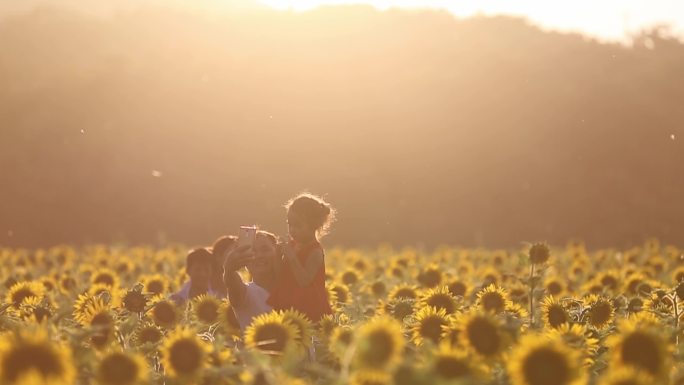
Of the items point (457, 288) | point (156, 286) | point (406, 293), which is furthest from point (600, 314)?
point (156, 286)

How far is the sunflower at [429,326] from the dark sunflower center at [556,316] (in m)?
1.01

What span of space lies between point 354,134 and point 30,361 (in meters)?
35.8

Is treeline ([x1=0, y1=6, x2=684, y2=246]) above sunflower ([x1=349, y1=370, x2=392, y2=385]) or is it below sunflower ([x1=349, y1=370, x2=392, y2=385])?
above

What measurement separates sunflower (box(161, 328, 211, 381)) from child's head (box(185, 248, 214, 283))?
3837 millimetres

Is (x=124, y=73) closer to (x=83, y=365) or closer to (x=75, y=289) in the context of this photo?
(x=75, y=289)

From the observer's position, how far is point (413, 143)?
126 ft

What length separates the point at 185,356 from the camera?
148 inches

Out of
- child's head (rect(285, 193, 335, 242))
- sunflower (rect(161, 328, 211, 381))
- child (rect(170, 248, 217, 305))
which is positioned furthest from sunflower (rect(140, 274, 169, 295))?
sunflower (rect(161, 328, 211, 381))

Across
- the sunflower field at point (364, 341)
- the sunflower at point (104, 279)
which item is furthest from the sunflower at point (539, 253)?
the sunflower at point (104, 279)

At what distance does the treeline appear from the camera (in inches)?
1390

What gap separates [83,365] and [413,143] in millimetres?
35145

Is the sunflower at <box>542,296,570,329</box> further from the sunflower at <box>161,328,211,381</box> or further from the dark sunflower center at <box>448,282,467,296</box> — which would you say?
the sunflower at <box>161,328,211,381</box>

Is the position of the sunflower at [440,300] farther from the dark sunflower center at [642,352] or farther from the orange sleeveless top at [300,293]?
the dark sunflower center at [642,352]

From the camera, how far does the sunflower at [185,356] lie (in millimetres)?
3721
